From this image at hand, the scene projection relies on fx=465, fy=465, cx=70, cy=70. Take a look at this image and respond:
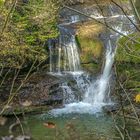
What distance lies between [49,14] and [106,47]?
3512mm

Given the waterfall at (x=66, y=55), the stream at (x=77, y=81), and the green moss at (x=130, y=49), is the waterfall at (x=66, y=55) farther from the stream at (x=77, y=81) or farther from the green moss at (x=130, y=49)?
the green moss at (x=130, y=49)

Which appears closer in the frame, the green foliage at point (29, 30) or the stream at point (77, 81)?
the green foliage at point (29, 30)

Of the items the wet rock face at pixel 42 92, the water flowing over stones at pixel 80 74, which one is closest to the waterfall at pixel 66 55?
the water flowing over stones at pixel 80 74

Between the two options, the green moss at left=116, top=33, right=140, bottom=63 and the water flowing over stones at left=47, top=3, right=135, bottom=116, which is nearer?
the green moss at left=116, top=33, right=140, bottom=63

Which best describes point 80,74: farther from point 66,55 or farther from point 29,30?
point 29,30

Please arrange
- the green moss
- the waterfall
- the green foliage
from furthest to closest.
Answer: the waterfall
the green foliage
the green moss

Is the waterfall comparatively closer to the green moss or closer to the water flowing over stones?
the water flowing over stones

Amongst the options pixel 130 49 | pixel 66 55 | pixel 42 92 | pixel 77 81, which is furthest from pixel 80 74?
pixel 130 49

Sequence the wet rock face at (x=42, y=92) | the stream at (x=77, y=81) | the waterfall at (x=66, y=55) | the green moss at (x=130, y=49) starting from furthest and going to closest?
1. the waterfall at (x=66, y=55)
2. the wet rock face at (x=42, y=92)
3. the stream at (x=77, y=81)
4. the green moss at (x=130, y=49)

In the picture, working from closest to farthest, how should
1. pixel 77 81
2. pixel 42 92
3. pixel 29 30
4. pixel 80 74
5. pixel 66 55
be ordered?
1. pixel 42 92
2. pixel 29 30
3. pixel 77 81
4. pixel 80 74
5. pixel 66 55

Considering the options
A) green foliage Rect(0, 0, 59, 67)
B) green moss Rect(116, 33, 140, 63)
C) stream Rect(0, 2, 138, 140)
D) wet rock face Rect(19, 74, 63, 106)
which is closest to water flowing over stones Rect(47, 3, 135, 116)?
stream Rect(0, 2, 138, 140)

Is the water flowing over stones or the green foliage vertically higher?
the green foliage

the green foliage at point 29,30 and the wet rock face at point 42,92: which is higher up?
the green foliage at point 29,30

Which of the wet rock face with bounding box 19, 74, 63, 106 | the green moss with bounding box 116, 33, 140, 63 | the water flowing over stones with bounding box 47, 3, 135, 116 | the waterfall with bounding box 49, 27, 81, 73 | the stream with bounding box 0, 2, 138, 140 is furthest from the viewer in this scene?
the waterfall with bounding box 49, 27, 81, 73
